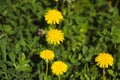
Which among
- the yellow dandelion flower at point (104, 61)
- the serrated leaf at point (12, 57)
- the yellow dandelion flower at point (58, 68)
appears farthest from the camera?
the serrated leaf at point (12, 57)

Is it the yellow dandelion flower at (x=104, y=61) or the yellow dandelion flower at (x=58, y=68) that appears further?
the yellow dandelion flower at (x=104, y=61)

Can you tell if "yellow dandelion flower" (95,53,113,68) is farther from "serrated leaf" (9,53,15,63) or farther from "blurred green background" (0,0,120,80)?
"serrated leaf" (9,53,15,63)

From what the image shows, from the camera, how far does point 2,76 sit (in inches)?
101

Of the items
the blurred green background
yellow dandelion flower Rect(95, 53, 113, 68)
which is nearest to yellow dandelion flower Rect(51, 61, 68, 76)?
the blurred green background

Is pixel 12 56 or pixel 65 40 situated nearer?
pixel 12 56

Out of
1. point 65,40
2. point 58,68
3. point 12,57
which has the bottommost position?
point 58,68

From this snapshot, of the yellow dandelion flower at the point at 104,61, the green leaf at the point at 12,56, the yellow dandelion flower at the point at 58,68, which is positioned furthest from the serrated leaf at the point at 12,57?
the yellow dandelion flower at the point at 104,61

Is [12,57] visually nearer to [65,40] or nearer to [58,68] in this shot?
[58,68]

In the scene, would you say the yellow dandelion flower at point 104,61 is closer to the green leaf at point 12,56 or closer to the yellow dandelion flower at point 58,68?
the yellow dandelion flower at point 58,68

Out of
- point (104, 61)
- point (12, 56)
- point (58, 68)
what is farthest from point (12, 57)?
point (104, 61)

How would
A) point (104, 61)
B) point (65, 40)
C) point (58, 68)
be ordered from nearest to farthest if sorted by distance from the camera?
point (58, 68)
point (104, 61)
point (65, 40)

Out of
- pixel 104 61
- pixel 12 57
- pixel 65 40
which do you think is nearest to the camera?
pixel 104 61

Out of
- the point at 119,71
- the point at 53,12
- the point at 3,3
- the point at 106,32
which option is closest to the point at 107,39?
the point at 106,32

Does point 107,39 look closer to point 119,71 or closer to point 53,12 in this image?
point 119,71
